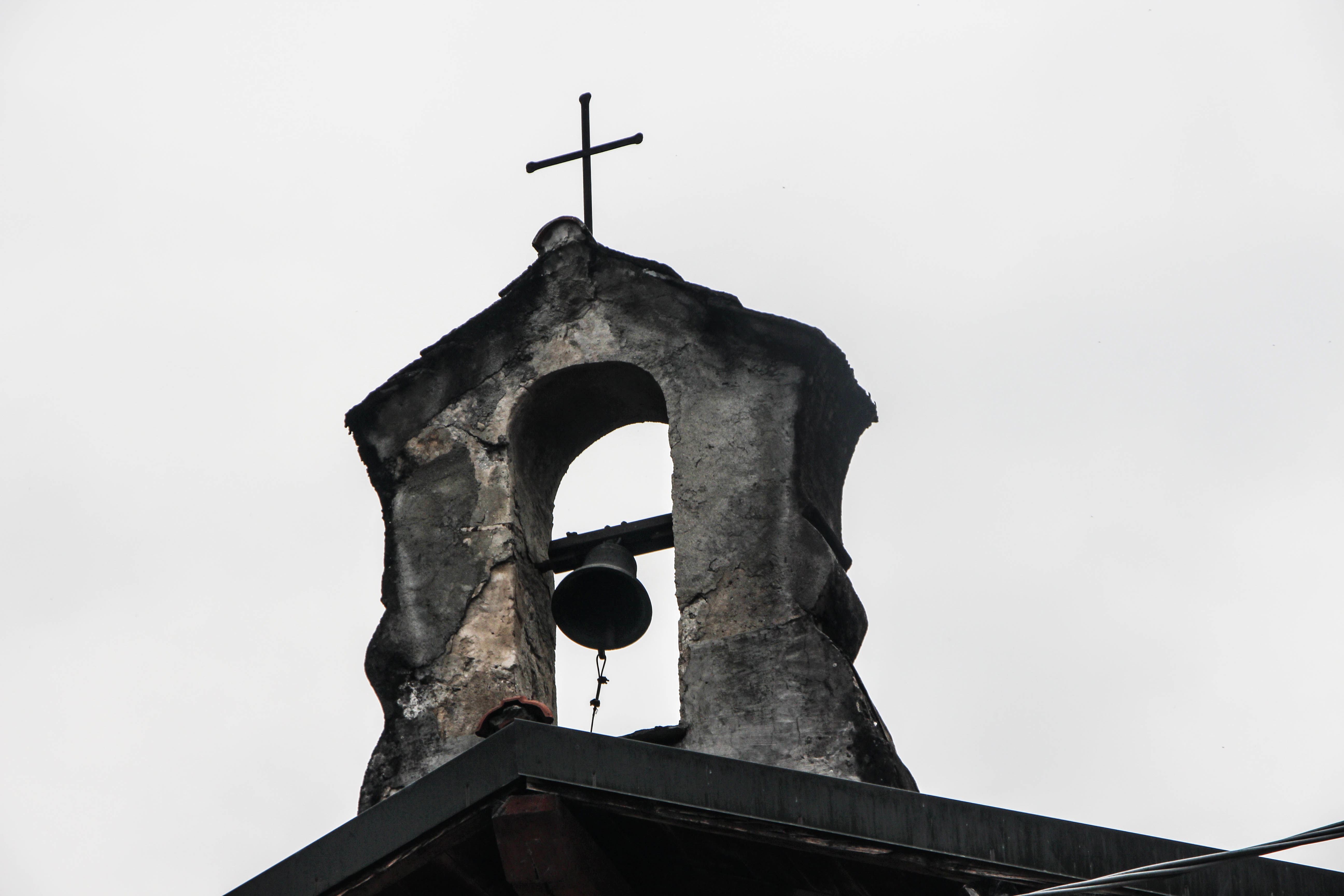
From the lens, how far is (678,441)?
5.17m

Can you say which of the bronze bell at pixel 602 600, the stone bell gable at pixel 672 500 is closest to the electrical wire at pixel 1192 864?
the stone bell gable at pixel 672 500

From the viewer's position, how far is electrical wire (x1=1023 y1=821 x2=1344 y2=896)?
9.55 feet

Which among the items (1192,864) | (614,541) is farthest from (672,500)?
(1192,864)

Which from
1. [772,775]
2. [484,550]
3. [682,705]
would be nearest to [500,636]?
[484,550]

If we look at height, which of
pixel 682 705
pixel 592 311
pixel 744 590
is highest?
pixel 592 311

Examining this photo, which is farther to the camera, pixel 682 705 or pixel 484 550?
pixel 484 550

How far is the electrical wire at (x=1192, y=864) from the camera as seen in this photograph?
2910mm

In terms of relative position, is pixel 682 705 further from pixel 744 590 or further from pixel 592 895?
pixel 592 895

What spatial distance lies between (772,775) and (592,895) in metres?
0.55

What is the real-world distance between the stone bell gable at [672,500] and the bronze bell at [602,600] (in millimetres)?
86

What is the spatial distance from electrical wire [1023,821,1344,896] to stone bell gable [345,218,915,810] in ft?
4.29

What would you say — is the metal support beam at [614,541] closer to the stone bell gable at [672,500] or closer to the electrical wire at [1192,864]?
the stone bell gable at [672,500]

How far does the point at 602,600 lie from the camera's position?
527 centimetres

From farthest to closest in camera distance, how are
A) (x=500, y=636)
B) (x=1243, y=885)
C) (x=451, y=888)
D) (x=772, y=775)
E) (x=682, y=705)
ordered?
(x=500, y=636)
(x=682, y=705)
(x=451, y=888)
(x=772, y=775)
(x=1243, y=885)
